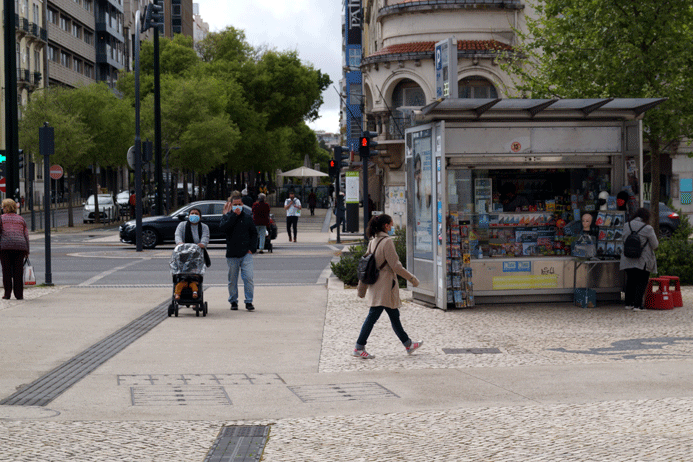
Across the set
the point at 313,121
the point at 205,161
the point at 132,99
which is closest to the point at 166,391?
the point at 205,161

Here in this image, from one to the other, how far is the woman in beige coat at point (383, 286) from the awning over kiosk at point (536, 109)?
148 inches

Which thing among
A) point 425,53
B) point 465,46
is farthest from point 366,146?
point 465,46

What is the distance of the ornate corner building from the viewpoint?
35.6m

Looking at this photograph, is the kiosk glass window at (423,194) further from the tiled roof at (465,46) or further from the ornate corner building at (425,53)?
the tiled roof at (465,46)

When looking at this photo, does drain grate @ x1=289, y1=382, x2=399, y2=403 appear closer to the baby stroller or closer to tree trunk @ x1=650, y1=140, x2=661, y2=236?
the baby stroller

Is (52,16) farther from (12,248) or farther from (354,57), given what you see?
(12,248)

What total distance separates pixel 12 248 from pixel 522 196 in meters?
8.32

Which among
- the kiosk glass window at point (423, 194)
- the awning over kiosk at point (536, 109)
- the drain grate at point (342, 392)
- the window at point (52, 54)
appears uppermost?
the window at point (52, 54)

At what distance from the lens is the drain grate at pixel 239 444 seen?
6.09 metres

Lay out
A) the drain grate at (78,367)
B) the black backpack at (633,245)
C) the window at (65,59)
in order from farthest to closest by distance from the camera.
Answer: the window at (65,59), the black backpack at (633,245), the drain grate at (78,367)

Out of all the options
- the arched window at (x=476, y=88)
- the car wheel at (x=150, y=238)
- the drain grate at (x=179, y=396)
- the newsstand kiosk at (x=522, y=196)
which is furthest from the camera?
the arched window at (x=476, y=88)

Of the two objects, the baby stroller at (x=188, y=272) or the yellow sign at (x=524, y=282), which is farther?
Answer: the yellow sign at (x=524, y=282)

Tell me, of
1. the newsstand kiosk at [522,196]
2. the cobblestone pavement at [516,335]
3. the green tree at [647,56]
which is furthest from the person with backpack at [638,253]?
the green tree at [647,56]

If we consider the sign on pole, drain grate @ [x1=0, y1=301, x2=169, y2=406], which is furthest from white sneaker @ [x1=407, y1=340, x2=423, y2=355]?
the sign on pole
